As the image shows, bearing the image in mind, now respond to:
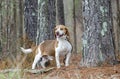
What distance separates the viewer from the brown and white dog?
34.7 feet

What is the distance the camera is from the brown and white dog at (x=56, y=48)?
10586 millimetres

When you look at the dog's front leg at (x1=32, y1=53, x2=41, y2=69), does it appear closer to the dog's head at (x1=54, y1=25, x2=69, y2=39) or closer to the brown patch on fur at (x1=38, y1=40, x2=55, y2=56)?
the brown patch on fur at (x1=38, y1=40, x2=55, y2=56)

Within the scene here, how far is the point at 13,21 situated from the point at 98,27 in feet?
47.9

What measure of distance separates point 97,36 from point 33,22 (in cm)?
454

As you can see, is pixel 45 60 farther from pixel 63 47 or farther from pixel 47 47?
pixel 63 47

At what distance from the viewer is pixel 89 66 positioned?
9.88m

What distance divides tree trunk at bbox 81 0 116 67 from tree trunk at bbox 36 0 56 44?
270 centimetres

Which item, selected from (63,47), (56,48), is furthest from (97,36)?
(56,48)

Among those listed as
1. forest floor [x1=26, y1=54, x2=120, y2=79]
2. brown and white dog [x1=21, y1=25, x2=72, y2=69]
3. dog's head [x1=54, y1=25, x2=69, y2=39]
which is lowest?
forest floor [x1=26, y1=54, x2=120, y2=79]

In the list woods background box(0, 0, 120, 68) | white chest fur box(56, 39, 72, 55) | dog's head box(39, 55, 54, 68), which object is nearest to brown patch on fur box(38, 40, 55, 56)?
dog's head box(39, 55, 54, 68)

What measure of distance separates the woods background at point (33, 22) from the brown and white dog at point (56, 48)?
647mm

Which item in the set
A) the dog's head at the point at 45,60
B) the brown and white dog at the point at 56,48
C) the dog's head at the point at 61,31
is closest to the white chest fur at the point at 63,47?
→ the brown and white dog at the point at 56,48

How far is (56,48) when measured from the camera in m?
10.9

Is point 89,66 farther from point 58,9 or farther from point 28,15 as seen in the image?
point 58,9
